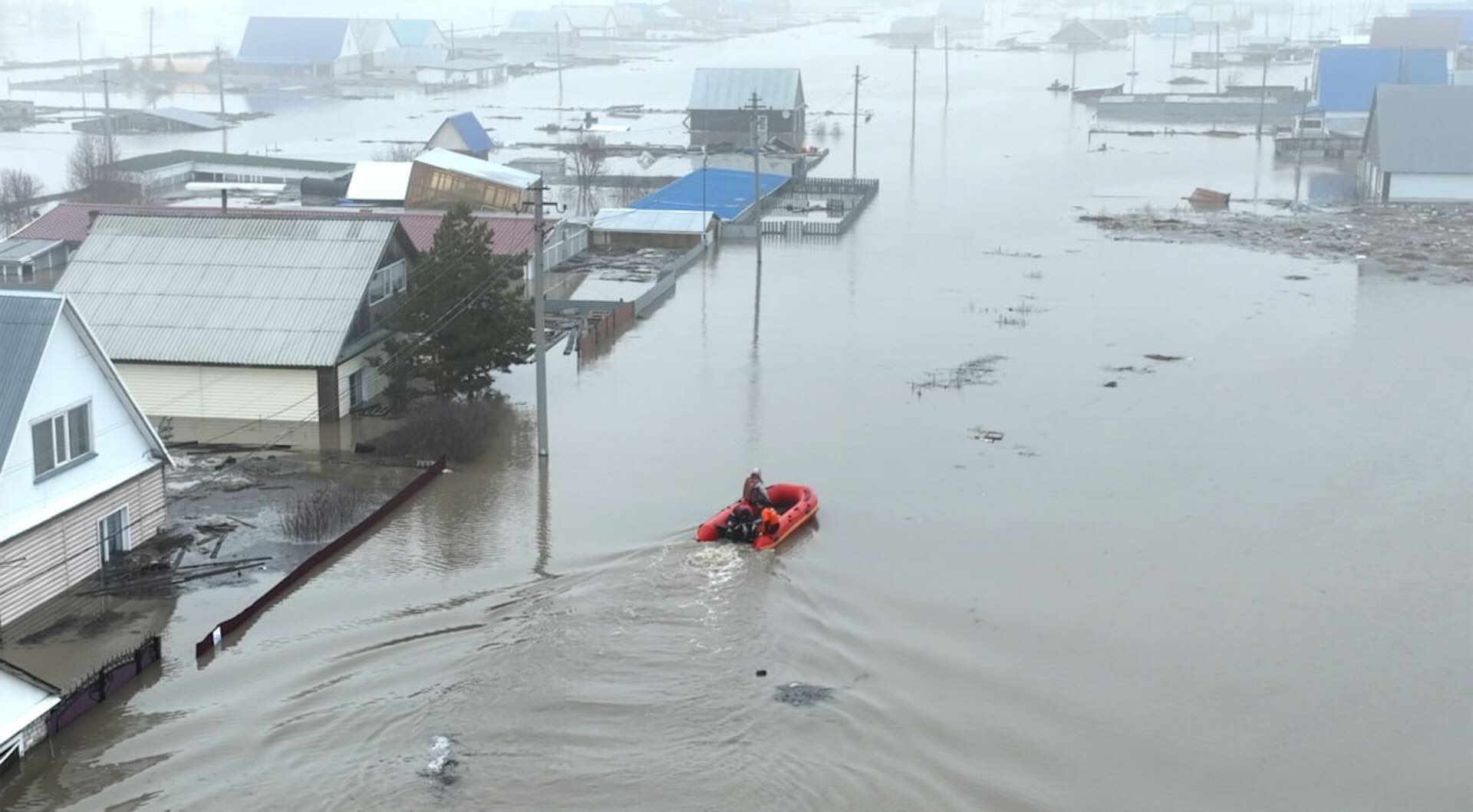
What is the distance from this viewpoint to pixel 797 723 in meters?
9.77

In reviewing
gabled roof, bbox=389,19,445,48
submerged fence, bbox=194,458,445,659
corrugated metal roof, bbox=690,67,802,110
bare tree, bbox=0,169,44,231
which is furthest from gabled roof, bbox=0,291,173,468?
gabled roof, bbox=389,19,445,48

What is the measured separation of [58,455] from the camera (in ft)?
38.4

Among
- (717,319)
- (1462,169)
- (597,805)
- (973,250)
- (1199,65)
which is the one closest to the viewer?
(597,805)

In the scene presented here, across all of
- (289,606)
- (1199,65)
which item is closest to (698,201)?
(289,606)

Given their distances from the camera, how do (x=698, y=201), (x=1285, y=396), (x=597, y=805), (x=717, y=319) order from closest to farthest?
1. (x=597, y=805)
2. (x=1285, y=396)
3. (x=717, y=319)
4. (x=698, y=201)

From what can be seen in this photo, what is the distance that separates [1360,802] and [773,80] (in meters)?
38.3

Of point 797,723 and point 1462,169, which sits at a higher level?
point 1462,169

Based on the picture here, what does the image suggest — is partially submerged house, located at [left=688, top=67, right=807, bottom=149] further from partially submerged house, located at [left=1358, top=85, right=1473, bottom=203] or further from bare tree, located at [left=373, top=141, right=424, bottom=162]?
partially submerged house, located at [left=1358, top=85, right=1473, bottom=203]

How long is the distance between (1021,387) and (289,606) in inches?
384

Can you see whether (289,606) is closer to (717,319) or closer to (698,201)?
(717,319)

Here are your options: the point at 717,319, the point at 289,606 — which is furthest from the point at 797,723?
the point at 717,319

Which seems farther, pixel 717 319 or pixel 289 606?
pixel 717 319

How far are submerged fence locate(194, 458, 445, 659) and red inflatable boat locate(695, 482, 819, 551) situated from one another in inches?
109

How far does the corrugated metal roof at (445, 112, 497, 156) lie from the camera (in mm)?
38281
